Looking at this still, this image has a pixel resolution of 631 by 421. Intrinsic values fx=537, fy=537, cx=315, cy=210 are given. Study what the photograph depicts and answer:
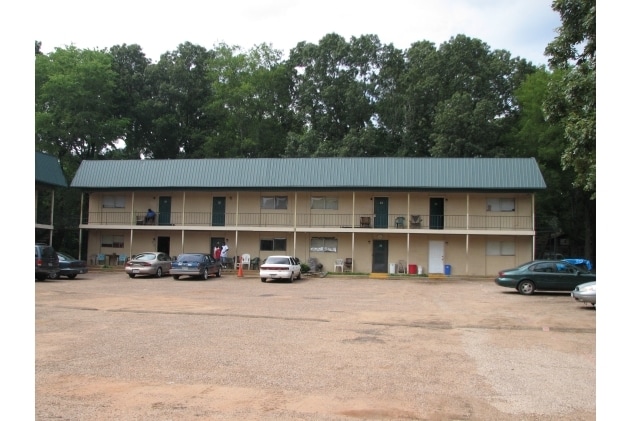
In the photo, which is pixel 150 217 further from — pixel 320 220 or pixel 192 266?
pixel 320 220

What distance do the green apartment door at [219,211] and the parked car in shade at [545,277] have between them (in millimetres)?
19653

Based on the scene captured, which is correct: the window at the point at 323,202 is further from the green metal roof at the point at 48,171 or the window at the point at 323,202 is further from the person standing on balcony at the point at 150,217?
the green metal roof at the point at 48,171

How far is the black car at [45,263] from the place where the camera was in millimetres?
23750

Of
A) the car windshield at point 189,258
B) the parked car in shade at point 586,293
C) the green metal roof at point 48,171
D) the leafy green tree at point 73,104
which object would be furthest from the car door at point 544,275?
the leafy green tree at point 73,104

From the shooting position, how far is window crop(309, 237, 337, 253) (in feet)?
113

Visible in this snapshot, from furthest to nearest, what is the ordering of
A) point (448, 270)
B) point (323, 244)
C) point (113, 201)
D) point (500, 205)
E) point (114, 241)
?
point (113, 201) → point (114, 241) → point (323, 244) → point (500, 205) → point (448, 270)

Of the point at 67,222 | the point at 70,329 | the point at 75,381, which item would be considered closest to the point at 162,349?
the point at 75,381

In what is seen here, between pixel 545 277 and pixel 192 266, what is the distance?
53.1ft

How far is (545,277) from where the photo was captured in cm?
2153

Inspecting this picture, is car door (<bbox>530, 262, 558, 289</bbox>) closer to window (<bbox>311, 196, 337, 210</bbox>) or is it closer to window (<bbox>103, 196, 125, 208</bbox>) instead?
window (<bbox>311, 196, 337, 210</bbox>)

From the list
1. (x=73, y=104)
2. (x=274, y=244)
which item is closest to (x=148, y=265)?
(x=274, y=244)

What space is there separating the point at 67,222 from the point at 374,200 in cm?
2560

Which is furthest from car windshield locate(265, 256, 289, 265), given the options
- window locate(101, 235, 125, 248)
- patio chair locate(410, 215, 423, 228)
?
window locate(101, 235, 125, 248)

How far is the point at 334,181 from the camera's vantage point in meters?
33.2
